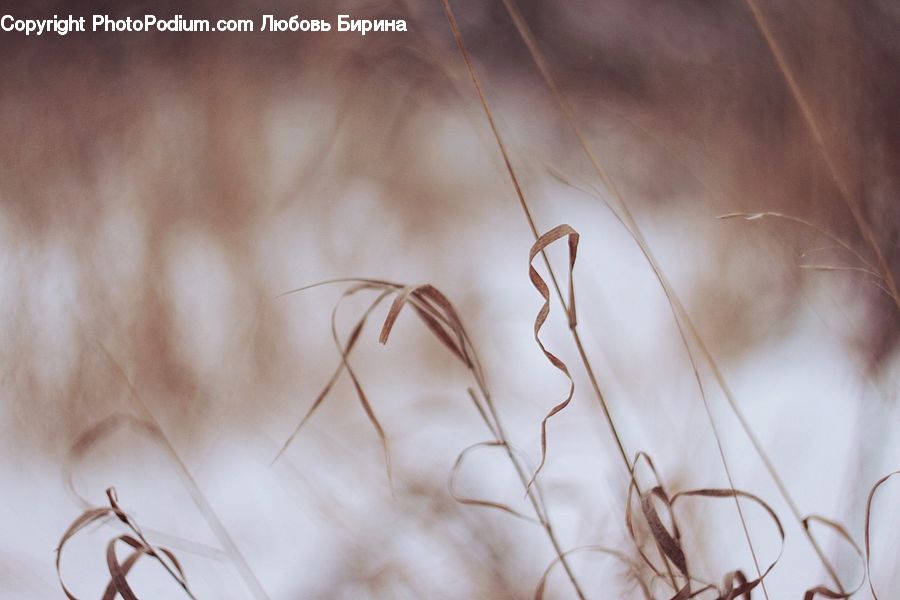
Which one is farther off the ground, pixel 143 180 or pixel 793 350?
pixel 143 180

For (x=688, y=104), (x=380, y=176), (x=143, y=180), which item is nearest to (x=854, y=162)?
(x=688, y=104)

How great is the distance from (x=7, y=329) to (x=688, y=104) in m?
0.37

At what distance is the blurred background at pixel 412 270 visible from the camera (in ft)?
1.08

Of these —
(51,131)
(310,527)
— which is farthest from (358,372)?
(51,131)

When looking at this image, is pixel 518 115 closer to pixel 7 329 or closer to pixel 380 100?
pixel 380 100

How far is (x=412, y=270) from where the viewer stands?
0.35 m

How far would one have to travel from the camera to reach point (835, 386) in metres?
0.33

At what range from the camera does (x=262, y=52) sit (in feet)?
1.19

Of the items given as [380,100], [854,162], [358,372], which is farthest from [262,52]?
[854,162]

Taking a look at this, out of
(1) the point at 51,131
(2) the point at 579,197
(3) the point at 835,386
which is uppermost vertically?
(1) the point at 51,131

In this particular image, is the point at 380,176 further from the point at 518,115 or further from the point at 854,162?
the point at 854,162

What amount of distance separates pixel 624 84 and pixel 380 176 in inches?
5.5

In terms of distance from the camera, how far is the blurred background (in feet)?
→ 1.08

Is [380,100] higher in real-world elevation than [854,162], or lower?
higher
